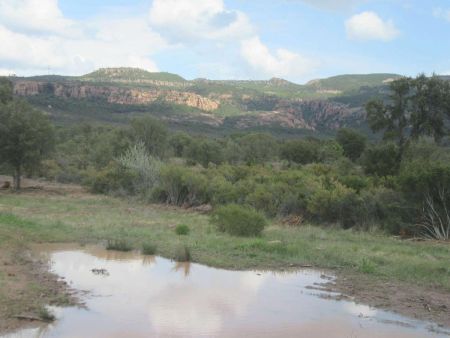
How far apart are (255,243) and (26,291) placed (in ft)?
25.9

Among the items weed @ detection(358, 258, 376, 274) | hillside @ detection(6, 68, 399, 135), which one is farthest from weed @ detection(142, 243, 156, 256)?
hillside @ detection(6, 68, 399, 135)

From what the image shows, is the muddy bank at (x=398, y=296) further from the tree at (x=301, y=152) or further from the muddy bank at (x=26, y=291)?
the tree at (x=301, y=152)

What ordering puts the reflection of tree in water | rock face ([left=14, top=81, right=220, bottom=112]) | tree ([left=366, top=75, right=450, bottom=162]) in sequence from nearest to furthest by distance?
the reflection of tree in water
tree ([left=366, top=75, right=450, bottom=162])
rock face ([left=14, top=81, right=220, bottom=112])

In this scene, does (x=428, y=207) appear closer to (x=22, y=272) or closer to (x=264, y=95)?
(x=22, y=272)

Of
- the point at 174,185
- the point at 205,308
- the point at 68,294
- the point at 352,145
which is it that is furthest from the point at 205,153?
the point at 205,308

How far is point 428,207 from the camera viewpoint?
2120cm

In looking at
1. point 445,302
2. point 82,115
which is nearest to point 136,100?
point 82,115

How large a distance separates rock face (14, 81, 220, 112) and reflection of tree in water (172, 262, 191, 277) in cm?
13242

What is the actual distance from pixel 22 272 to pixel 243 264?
5.61m

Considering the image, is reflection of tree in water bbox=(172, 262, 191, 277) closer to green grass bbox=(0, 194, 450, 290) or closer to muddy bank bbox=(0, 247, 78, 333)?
green grass bbox=(0, 194, 450, 290)

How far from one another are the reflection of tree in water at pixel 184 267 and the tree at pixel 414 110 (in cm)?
2670

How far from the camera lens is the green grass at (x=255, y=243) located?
14.4 meters

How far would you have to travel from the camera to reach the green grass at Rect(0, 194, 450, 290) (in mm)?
14383

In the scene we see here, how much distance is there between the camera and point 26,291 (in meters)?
10.7
